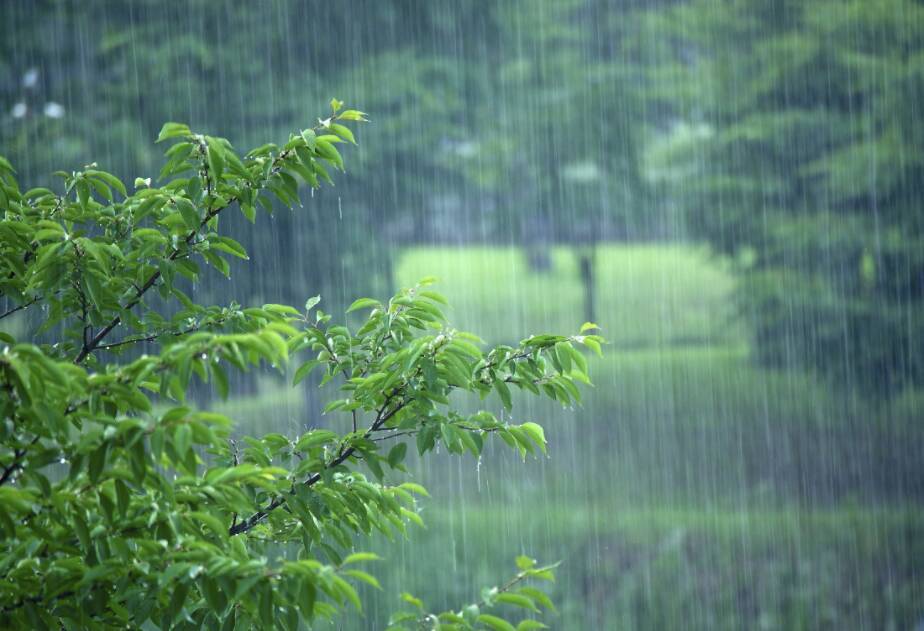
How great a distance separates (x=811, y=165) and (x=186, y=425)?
8150mm

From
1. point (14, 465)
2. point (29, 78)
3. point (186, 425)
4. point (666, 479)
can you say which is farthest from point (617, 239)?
point (186, 425)

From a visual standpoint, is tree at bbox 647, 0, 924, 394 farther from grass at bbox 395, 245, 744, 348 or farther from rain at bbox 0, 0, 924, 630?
grass at bbox 395, 245, 744, 348

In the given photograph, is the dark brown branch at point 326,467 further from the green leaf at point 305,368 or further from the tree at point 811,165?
the tree at point 811,165

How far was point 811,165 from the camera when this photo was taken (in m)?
8.59

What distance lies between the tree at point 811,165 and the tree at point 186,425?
7.01m

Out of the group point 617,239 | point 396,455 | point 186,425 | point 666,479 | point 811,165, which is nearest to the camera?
point 186,425

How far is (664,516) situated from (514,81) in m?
3.93

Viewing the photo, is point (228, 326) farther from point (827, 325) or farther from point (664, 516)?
point (827, 325)

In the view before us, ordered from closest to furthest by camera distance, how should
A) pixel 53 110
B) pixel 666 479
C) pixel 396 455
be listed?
pixel 396 455
pixel 53 110
pixel 666 479

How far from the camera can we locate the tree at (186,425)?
133 centimetres

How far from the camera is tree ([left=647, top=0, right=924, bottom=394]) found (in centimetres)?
813

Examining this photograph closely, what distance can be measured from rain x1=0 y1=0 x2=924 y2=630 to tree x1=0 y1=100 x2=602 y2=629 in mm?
4970

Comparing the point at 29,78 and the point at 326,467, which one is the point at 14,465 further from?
the point at 29,78

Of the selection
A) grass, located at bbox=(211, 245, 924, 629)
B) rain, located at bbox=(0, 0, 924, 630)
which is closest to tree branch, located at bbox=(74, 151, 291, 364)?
rain, located at bbox=(0, 0, 924, 630)
